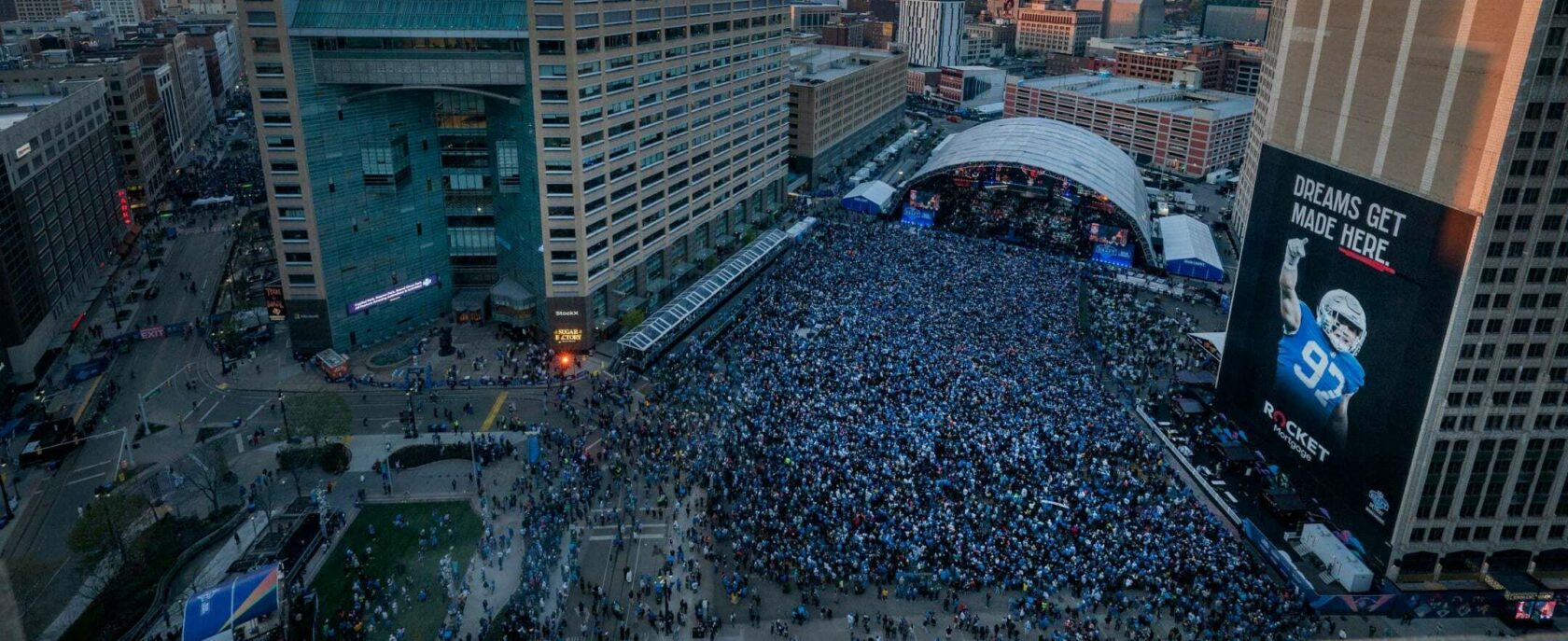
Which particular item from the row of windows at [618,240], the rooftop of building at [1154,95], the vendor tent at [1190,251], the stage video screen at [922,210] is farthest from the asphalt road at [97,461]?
the rooftop of building at [1154,95]

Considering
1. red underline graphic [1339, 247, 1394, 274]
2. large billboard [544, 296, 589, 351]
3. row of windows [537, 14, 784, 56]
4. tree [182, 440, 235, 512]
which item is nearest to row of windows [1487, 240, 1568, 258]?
red underline graphic [1339, 247, 1394, 274]

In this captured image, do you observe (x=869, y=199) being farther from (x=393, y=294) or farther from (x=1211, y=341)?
(x=393, y=294)

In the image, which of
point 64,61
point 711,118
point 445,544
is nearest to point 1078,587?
point 445,544

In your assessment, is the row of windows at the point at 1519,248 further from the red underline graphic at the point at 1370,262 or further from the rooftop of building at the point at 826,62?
the rooftop of building at the point at 826,62

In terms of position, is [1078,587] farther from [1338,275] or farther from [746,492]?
[1338,275]

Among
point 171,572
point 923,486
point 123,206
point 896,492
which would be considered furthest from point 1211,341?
point 123,206

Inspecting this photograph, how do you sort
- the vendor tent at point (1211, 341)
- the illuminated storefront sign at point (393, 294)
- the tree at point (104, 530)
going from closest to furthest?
the tree at point (104, 530) → the vendor tent at point (1211, 341) → the illuminated storefront sign at point (393, 294)

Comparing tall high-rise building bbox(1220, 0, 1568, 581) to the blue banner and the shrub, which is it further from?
the shrub
